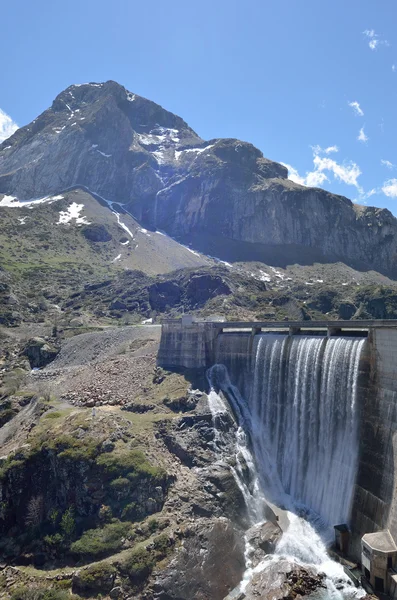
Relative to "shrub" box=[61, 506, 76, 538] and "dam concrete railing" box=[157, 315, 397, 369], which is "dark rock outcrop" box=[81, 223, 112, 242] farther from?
"shrub" box=[61, 506, 76, 538]

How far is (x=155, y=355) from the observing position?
205 ft

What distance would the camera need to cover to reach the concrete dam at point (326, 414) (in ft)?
106

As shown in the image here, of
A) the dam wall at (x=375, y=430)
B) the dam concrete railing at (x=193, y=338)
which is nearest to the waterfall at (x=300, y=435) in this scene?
the dam wall at (x=375, y=430)

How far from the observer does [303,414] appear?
42.4 m

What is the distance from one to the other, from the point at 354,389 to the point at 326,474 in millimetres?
7963

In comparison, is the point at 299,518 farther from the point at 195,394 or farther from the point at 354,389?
the point at 195,394

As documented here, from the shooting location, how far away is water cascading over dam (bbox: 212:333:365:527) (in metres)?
36.9

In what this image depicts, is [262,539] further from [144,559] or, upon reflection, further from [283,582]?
[144,559]

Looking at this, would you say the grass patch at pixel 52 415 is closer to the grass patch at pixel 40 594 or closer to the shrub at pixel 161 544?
the grass patch at pixel 40 594

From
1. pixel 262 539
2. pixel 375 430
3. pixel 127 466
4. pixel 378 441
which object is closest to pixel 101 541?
pixel 127 466

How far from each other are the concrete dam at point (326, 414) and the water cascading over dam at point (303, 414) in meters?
0.09

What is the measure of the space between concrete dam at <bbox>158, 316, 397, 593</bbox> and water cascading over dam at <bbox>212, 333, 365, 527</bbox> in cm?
9

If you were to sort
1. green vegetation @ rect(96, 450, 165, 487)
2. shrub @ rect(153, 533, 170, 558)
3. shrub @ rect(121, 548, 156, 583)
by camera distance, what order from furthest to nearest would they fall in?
1. green vegetation @ rect(96, 450, 165, 487)
2. shrub @ rect(153, 533, 170, 558)
3. shrub @ rect(121, 548, 156, 583)

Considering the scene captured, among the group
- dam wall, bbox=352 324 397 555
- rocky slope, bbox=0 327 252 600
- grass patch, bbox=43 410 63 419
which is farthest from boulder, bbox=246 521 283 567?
grass patch, bbox=43 410 63 419
